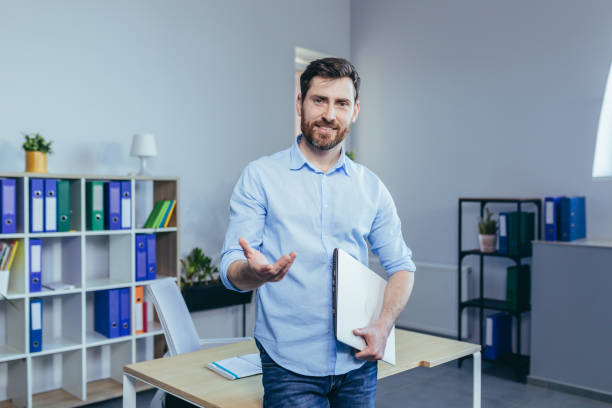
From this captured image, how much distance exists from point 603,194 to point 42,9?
A: 13.2 ft

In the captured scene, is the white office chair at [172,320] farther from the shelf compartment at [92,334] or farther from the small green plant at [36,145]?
the small green plant at [36,145]

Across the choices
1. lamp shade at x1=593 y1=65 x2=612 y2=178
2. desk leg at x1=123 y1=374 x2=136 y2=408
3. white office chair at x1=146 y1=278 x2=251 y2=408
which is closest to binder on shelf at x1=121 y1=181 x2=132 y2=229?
white office chair at x1=146 y1=278 x2=251 y2=408

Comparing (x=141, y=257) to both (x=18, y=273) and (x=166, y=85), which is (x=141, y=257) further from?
(x=166, y=85)

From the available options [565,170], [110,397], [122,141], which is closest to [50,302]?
[110,397]

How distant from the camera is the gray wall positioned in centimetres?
344

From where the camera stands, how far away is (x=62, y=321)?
3.55 meters

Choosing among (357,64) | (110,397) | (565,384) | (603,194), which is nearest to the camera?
(110,397)

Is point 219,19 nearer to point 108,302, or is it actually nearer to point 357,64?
point 357,64

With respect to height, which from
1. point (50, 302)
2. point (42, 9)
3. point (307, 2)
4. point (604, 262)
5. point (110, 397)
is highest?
point (307, 2)

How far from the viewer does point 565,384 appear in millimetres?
3648

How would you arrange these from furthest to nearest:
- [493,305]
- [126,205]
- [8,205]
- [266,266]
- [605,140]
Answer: [493,305] → [605,140] → [126,205] → [8,205] → [266,266]

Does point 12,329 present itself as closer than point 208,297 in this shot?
Yes

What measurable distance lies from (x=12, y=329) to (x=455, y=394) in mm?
2817

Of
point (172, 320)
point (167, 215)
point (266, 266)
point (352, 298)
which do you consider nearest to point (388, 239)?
point (352, 298)
